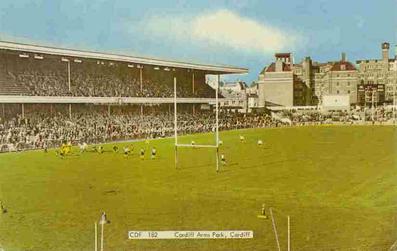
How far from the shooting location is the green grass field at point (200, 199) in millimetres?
9609

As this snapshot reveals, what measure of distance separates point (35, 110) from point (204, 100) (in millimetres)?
12776

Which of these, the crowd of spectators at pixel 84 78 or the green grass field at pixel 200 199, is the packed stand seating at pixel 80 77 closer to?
the crowd of spectators at pixel 84 78

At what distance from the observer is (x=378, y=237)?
31.4ft

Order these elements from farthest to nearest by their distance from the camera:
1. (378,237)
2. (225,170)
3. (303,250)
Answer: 1. (225,170)
2. (378,237)
3. (303,250)

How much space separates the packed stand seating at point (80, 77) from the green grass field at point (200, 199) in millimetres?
6068

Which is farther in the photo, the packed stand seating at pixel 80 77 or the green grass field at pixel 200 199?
the packed stand seating at pixel 80 77

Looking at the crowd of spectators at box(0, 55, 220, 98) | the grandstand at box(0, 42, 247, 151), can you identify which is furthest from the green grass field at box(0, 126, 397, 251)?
the crowd of spectators at box(0, 55, 220, 98)

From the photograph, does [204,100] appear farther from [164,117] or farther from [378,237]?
[378,237]

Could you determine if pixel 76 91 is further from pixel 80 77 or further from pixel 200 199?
pixel 200 199

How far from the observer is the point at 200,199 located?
12461 millimetres

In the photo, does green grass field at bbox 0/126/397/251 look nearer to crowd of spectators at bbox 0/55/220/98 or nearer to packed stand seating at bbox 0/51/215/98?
packed stand seating at bbox 0/51/215/98

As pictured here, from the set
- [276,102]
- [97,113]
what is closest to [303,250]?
[97,113]

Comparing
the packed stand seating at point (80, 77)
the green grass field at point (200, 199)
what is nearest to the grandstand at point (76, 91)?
the packed stand seating at point (80, 77)

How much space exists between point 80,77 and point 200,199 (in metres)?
16.8
